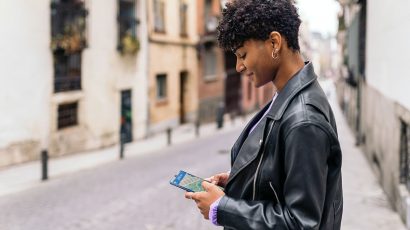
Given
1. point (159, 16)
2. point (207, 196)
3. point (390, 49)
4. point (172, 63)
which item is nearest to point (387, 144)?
point (390, 49)

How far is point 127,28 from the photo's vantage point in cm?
2005

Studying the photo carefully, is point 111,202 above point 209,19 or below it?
below

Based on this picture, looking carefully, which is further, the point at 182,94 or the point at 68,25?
the point at 182,94

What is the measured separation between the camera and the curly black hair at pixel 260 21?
6.96ft

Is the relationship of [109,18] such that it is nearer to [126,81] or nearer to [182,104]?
[126,81]

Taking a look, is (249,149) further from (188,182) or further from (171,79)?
(171,79)

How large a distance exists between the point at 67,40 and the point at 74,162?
3584 mm

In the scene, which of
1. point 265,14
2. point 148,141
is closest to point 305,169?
point 265,14

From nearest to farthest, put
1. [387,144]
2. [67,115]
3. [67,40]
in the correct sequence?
1. [387,144]
2. [67,40]
3. [67,115]

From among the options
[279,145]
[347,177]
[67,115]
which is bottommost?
[347,177]

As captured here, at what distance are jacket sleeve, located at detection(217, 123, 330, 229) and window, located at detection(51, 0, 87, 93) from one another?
45.6ft

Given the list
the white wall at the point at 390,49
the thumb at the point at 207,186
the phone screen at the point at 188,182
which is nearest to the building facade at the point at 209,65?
the white wall at the point at 390,49

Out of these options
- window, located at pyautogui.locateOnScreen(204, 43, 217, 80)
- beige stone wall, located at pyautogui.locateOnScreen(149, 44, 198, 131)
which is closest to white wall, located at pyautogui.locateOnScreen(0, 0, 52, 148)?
beige stone wall, located at pyautogui.locateOnScreen(149, 44, 198, 131)

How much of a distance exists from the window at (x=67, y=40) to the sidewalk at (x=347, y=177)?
2.23 m
